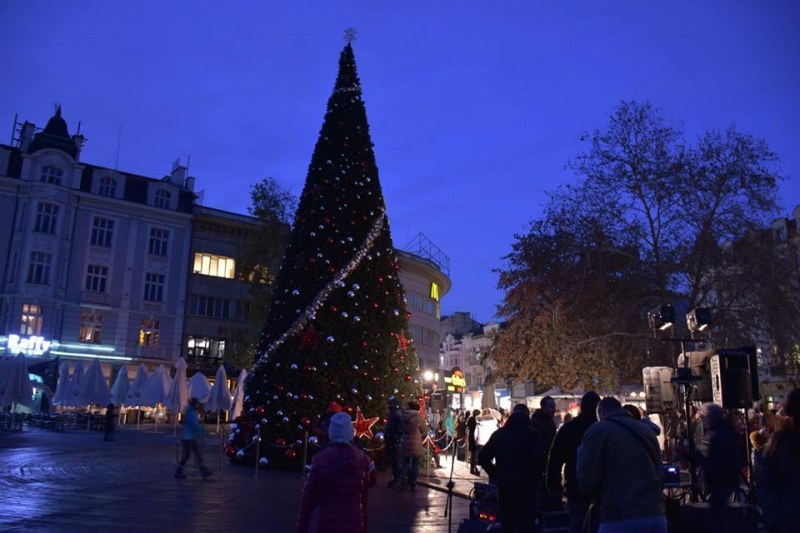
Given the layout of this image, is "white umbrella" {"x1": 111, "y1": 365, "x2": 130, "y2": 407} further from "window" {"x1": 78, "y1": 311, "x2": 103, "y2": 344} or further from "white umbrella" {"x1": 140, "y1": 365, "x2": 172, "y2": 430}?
"window" {"x1": 78, "y1": 311, "x2": 103, "y2": 344}

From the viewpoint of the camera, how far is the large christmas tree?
1527 centimetres

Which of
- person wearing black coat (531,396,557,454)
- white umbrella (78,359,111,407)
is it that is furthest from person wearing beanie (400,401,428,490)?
white umbrella (78,359,111,407)

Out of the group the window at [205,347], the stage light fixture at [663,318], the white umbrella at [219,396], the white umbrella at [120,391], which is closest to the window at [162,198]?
the window at [205,347]

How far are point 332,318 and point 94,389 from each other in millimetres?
17353

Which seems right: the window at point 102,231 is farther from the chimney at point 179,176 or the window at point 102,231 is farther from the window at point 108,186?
the chimney at point 179,176

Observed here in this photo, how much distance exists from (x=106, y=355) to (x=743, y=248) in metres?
35.9

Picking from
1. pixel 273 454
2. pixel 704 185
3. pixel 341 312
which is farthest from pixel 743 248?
pixel 273 454

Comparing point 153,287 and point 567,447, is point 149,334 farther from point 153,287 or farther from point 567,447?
point 567,447

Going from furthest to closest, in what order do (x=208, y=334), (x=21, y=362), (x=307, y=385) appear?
(x=208, y=334)
(x=21, y=362)
(x=307, y=385)

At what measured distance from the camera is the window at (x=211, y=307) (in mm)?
Answer: 44781

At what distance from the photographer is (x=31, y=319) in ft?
124

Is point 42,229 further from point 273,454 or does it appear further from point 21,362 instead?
point 273,454

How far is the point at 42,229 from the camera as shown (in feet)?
128

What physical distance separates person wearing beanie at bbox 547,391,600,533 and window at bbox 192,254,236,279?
4203cm
